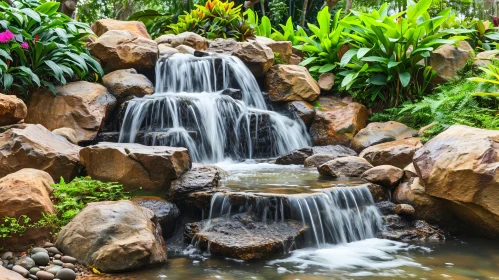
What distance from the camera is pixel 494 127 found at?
634 centimetres

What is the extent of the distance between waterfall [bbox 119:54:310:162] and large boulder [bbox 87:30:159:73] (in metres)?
0.34

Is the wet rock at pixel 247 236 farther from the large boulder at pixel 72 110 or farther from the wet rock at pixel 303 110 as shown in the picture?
the wet rock at pixel 303 110

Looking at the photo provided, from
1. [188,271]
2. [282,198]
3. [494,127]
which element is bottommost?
[188,271]

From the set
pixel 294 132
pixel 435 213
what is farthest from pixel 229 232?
pixel 294 132

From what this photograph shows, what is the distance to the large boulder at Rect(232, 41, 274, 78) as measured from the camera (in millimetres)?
9578

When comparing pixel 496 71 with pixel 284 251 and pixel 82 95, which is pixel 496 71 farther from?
pixel 82 95

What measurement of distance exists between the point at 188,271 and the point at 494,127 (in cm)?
458

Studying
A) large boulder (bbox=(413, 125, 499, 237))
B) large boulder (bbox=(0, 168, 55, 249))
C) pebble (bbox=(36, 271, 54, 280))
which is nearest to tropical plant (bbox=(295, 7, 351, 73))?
large boulder (bbox=(413, 125, 499, 237))

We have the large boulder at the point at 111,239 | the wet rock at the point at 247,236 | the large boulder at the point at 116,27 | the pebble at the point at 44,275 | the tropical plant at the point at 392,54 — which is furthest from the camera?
the large boulder at the point at 116,27

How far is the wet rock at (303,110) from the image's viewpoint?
8.96 m

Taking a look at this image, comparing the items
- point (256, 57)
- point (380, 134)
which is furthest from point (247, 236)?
point (256, 57)

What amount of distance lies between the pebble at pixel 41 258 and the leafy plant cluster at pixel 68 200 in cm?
35

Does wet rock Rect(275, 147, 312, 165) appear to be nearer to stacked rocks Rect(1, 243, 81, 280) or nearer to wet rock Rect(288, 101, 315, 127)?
wet rock Rect(288, 101, 315, 127)

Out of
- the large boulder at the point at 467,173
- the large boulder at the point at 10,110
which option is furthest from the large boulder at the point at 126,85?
the large boulder at the point at 467,173
